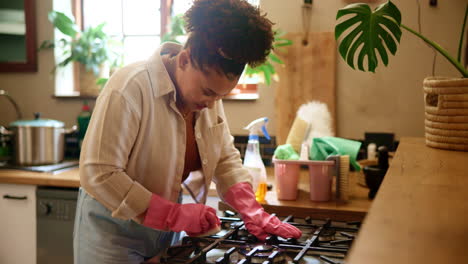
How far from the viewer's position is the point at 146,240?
1513mm

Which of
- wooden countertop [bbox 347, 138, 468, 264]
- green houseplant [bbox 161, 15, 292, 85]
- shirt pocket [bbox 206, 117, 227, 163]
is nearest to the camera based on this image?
wooden countertop [bbox 347, 138, 468, 264]

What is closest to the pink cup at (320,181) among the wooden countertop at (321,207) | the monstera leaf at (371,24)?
the wooden countertop at (321,207)

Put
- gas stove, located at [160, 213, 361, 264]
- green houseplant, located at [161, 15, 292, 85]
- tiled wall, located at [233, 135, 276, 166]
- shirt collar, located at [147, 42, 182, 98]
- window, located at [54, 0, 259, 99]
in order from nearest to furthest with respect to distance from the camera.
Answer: gas stove, located at [160, 213, 361, 264] → shirt collar, located at [147, 42, 182, 98] → green houseplant, located at [161, 15, 292, 85] → tiled wall, located at [233, 135, 276, 166] → window, located at [54, 0, 259, 99]

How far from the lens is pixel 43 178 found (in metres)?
2.47

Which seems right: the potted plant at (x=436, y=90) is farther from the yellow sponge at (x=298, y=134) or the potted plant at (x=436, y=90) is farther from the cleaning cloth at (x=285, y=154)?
the yellow sponge at (x=298, y=134)

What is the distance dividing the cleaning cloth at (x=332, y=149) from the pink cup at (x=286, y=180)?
0.44 ft

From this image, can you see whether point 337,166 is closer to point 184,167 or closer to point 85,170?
point 184,167

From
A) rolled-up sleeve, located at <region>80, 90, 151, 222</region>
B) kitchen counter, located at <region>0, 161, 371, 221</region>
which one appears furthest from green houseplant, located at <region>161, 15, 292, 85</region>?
rolled-up sleeve, located at <region>80, 90, 151, 222</region>

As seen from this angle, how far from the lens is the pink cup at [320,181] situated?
1963mm

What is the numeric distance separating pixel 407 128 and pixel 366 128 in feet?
0.64

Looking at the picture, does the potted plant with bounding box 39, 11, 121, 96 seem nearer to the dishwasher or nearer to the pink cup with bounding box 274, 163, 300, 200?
the dishwasher

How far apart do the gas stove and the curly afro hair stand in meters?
0.43

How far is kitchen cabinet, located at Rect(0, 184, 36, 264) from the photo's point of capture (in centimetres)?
252

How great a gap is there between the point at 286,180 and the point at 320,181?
128 millimetres
